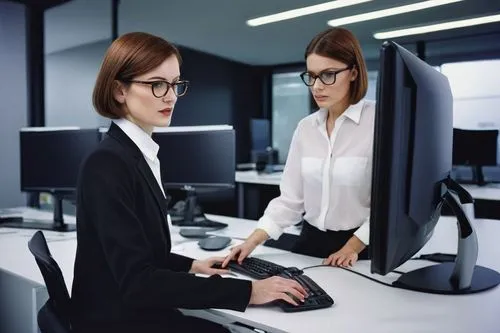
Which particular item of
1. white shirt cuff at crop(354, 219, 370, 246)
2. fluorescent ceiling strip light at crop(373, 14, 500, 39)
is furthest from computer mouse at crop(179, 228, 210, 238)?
fluorescent ceiling strip light at crop(373, 14, 500, 39)

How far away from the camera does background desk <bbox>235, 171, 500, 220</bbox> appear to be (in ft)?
12.6

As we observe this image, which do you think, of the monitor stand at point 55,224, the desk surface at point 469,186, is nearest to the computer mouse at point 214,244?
the monitor stand at point 55,224

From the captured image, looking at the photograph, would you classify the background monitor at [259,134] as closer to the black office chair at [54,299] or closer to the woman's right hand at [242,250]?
the woman's right hand at [242,250]

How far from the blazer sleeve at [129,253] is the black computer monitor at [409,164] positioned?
372mm

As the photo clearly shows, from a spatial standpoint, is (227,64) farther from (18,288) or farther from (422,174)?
(422,174)

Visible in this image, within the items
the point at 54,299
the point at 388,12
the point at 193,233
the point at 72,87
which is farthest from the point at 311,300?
the point at 72,87

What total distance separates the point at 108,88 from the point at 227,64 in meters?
7.32

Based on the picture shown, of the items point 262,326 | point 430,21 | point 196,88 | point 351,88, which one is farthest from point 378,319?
point 196,88

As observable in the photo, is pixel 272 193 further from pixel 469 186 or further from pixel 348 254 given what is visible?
pixel 348 254

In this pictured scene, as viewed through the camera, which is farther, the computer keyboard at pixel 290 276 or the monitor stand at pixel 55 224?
the monitor stand at pixel 55 224

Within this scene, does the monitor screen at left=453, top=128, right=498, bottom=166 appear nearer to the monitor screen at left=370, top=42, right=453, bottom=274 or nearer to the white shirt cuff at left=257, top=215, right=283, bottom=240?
the white shirt cuff at left=257, top=215, right=283, bottom=240

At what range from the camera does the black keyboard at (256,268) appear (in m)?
1.36

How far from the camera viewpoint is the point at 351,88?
1.60m

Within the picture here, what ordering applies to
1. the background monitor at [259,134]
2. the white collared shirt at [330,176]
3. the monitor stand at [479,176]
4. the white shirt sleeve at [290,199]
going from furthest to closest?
the background monitor at [259,134], the monitor stand at [479,176], the white shirt sleeve at [290,199], the white collared shirt at [330,176]
